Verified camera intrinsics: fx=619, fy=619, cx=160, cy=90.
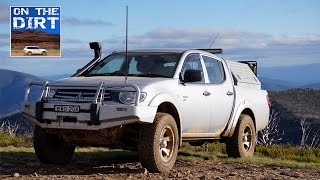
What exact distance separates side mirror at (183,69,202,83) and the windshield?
20 centimetres

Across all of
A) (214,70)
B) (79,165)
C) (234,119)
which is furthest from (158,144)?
(234,119)

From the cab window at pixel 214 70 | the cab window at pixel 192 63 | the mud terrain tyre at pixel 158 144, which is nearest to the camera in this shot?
the mud terrain tyre at pixel 158 144

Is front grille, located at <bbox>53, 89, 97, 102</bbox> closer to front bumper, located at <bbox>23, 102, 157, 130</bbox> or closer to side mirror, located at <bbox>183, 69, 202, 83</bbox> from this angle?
front bumper, located at <bbox>23, 102, 157, 130</bbox>

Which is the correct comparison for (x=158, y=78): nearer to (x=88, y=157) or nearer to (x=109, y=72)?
(x=109, y=72)

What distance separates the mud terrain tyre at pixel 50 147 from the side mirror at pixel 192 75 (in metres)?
1.91

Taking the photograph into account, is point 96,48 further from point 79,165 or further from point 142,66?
point 79,165

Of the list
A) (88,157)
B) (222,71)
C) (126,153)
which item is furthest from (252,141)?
(88,157)

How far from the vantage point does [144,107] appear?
755 cm

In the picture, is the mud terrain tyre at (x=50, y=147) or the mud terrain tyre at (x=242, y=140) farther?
the mud terrain tyre at (x=242, y=140)

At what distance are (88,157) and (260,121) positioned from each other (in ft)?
11.2

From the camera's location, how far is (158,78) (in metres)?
8.40

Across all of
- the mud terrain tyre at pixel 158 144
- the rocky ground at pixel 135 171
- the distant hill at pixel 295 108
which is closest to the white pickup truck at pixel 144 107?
the mud terrain tyre at pixel 158 144

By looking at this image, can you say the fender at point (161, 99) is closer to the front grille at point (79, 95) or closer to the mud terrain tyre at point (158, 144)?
the mud terrain tyre at point (158, 144)

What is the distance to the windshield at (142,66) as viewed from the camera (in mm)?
8750
